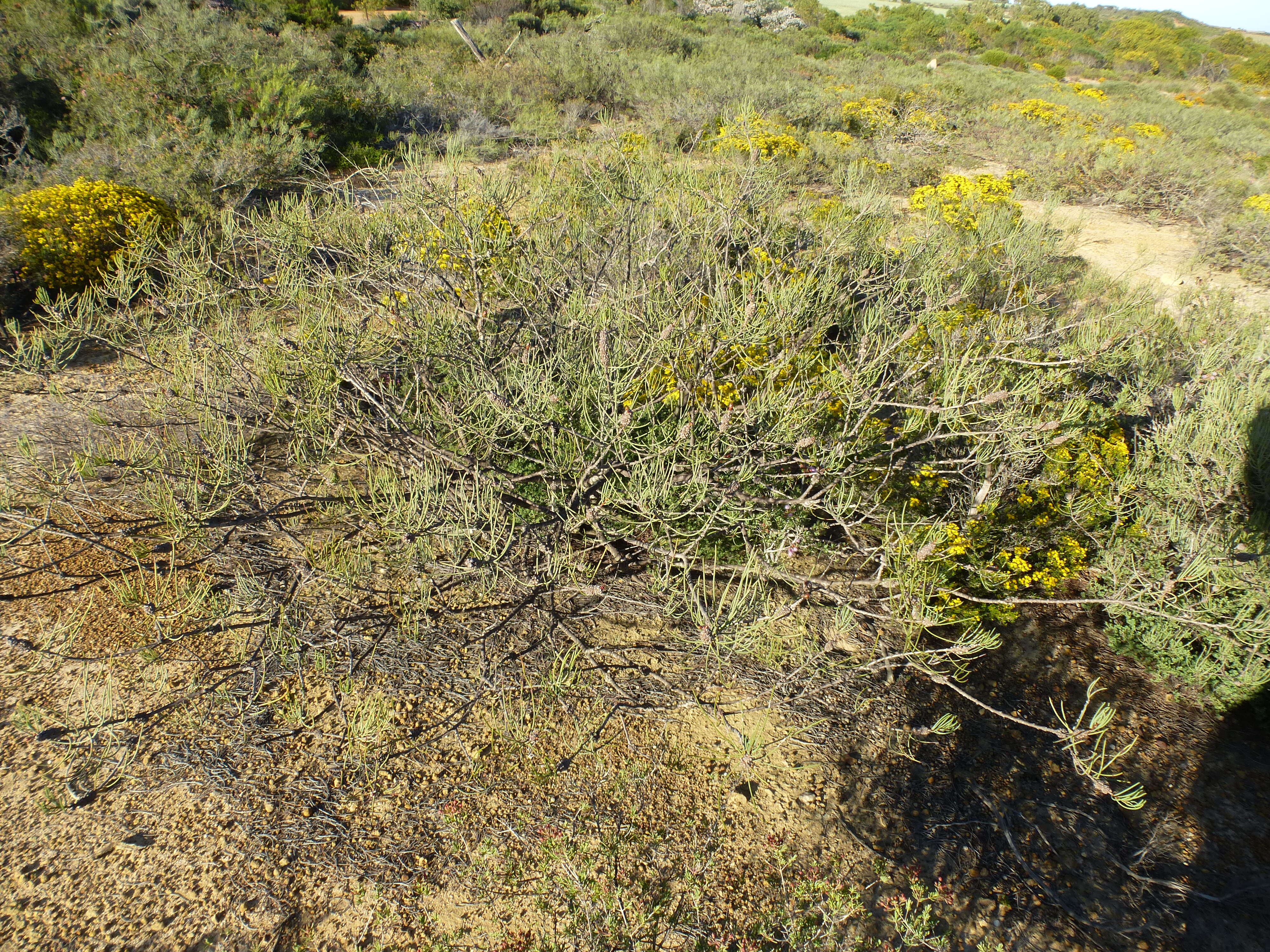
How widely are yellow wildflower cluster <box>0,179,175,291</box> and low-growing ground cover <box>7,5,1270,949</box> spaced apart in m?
2.16

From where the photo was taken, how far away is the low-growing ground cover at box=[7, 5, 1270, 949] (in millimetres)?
2387

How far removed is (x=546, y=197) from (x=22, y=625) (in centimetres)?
382

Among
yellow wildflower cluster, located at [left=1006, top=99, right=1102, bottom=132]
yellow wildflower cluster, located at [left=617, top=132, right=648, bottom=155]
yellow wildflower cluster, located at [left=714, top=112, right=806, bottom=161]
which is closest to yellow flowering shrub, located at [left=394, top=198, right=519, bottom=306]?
yellow wildflower cluster, located at [left=617, top=132, right=648, bottom=155]

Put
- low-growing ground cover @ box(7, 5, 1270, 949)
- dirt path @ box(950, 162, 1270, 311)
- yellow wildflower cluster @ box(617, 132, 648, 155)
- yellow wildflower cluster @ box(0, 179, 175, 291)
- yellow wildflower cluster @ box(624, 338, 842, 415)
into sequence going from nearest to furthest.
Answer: low-growing ground cover @ box(7, 5, 1270, 949) < yellow wildflower cluster @ box(624, 338, 842, 415) < yellow wildflower cluster @ box(617, 132, 648, 155) < yellow wildflower cluster @ box(0, 179, 175, 291) < dirt path @ box(950, 162, 1270, 311)

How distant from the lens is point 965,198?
8008 mm

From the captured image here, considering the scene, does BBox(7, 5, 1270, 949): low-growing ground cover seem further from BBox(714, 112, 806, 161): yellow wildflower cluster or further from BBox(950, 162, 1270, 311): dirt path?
BBox(950, 162, 1270, 311): dirt path

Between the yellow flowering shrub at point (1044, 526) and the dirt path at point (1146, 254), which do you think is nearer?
the yellow flowering shrub at point (1044, 526)

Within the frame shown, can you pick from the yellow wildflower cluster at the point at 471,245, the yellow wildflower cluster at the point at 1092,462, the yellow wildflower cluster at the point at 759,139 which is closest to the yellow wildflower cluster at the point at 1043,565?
the yellow wildflower cluster at the point at 1092,462

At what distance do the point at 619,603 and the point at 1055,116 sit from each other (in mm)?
15567

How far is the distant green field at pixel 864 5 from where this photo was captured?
34.9 metres

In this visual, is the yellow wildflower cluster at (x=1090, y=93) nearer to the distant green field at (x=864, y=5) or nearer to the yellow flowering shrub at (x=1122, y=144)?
the yellow flowering shrub at (x=1122, y=144)

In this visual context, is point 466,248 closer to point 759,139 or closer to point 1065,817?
point 1065,817

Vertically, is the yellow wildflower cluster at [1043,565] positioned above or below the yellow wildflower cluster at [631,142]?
below

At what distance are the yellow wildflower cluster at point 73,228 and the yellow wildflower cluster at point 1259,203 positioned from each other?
13019 millimetres
